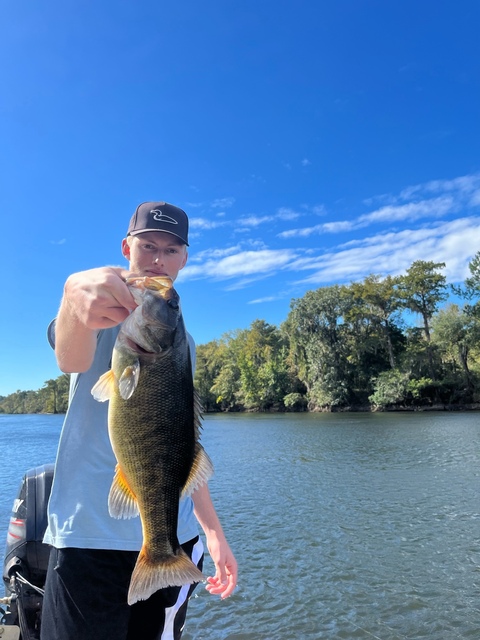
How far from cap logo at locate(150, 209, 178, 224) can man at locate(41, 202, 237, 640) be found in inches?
24.5

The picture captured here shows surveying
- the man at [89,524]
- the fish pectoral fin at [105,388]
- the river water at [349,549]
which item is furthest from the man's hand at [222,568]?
the river water at [349,549]

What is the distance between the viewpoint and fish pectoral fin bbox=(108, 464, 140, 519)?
1685 mm

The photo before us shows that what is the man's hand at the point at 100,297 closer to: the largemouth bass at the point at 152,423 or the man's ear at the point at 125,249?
the largemouth bass at the point at 152,423

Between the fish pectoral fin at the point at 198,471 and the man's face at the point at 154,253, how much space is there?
0.97 metres

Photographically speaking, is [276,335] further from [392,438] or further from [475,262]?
[392,438]

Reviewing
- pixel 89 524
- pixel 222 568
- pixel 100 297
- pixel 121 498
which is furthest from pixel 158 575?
pixel 100 297

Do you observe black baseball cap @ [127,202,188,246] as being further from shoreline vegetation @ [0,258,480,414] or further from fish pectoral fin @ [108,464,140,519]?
shoreline vegetation @ [0,258,480,414]

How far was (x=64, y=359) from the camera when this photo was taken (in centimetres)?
188

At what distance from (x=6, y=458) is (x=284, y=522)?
695 inches

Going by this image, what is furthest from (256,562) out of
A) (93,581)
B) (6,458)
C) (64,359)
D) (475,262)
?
(475,262)

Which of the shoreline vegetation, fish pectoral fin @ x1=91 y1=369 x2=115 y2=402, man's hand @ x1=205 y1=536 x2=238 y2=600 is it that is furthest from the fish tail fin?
the shoreline vegetation

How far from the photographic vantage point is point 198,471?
1809 mm

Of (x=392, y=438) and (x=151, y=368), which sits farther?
(x=392, y=438)

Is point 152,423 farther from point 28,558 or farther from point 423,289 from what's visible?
point 423,289
